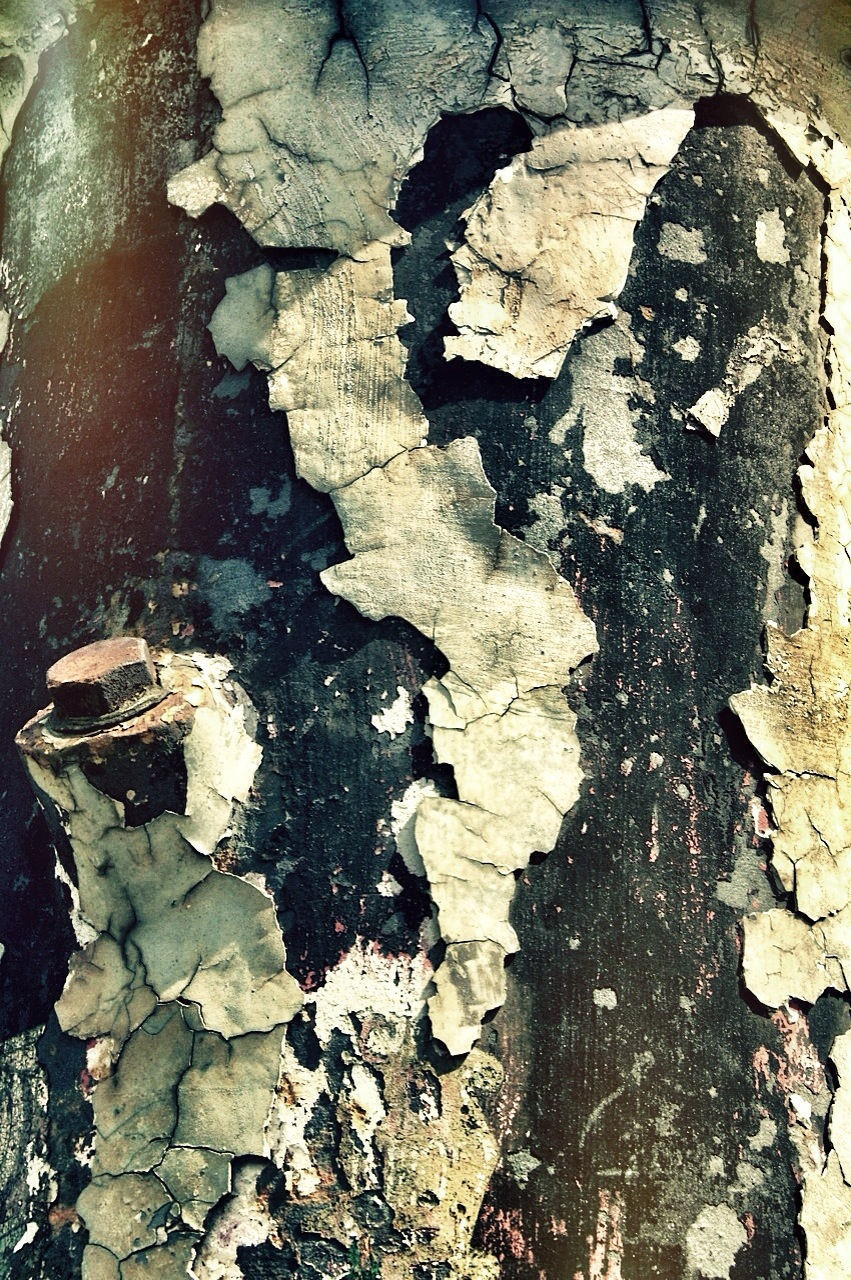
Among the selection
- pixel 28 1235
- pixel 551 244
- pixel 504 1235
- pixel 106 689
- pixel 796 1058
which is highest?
pixel 551 244

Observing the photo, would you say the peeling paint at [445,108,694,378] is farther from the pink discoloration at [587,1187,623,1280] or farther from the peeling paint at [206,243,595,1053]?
the pink discoloration at [587,1187,623,1280]

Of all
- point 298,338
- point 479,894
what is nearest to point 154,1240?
point 479,894

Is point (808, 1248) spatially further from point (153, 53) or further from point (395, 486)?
point (153, 53)

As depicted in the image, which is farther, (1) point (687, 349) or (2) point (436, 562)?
(1) point (687, 349)

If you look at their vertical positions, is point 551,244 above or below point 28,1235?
above

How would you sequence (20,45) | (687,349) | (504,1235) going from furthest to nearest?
(20,45)
(687,349)
(504,1235)

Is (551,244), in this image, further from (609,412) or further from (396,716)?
(396,716)

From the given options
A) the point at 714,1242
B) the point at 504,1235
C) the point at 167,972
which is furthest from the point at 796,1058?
the point at 167,972
